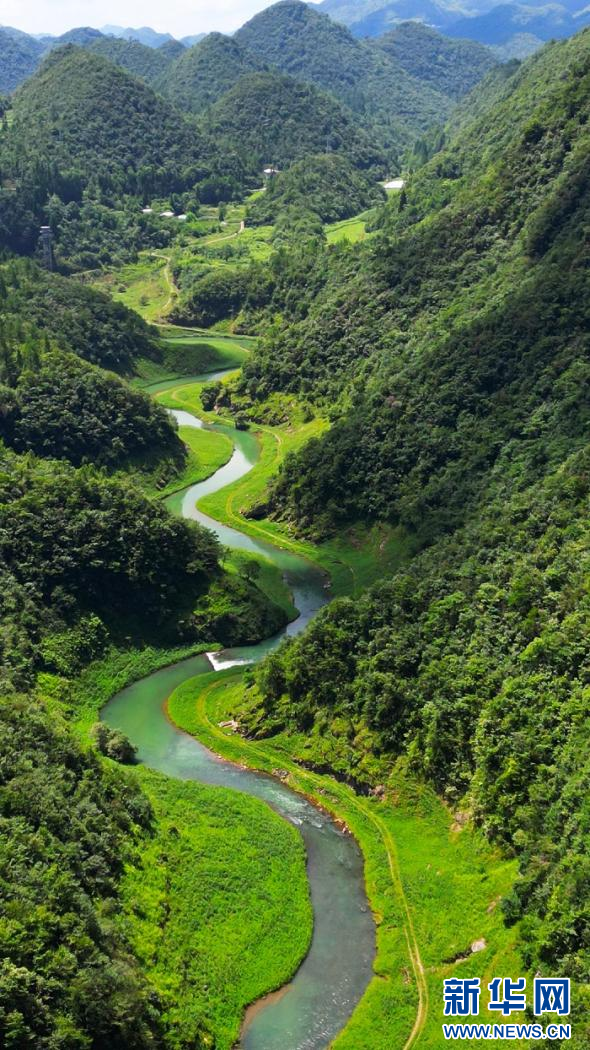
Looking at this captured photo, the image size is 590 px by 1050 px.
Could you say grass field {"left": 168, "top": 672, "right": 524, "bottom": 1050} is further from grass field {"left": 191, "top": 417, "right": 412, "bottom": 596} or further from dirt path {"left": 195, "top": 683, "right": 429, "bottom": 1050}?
grass field {"left": 191, "top": 417, "right": 412, "bottom": 596}

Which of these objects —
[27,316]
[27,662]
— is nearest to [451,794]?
[27,662]

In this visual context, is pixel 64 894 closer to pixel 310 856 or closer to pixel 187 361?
pixel 310 856

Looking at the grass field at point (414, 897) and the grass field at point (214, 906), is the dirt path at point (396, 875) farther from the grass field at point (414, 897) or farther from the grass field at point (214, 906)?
the grass field at point (214, 906)

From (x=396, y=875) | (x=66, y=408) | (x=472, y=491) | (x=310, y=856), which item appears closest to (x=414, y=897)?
(x=396, y=875)

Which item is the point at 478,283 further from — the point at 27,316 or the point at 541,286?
the point at 27,316

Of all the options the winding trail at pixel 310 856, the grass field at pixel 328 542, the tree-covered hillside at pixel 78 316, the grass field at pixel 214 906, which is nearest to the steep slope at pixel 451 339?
the grass field at pixel 328 542

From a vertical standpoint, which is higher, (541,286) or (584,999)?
→ (541,286)
